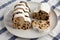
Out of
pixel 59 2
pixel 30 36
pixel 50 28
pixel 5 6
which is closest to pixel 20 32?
pixel 30 36

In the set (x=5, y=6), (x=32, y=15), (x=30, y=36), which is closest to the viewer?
(x=30, y=36)

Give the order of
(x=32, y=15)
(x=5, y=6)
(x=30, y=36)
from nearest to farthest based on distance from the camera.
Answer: (x=30, y=36)
(x=32, y=15)
(x=5, y=6)

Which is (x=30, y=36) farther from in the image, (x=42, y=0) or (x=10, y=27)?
(x=42, y=0)

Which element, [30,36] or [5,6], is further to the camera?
[5,6]

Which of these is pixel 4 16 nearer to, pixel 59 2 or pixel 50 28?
pixel 50 28

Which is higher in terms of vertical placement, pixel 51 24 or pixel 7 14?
pixel 7 14

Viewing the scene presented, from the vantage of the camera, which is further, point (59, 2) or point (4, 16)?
point (59, 2)

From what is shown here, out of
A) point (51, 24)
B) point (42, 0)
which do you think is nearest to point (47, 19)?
point (51, 24)

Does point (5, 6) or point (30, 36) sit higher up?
point (5, 6)

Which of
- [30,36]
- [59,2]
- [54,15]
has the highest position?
[59,2]
